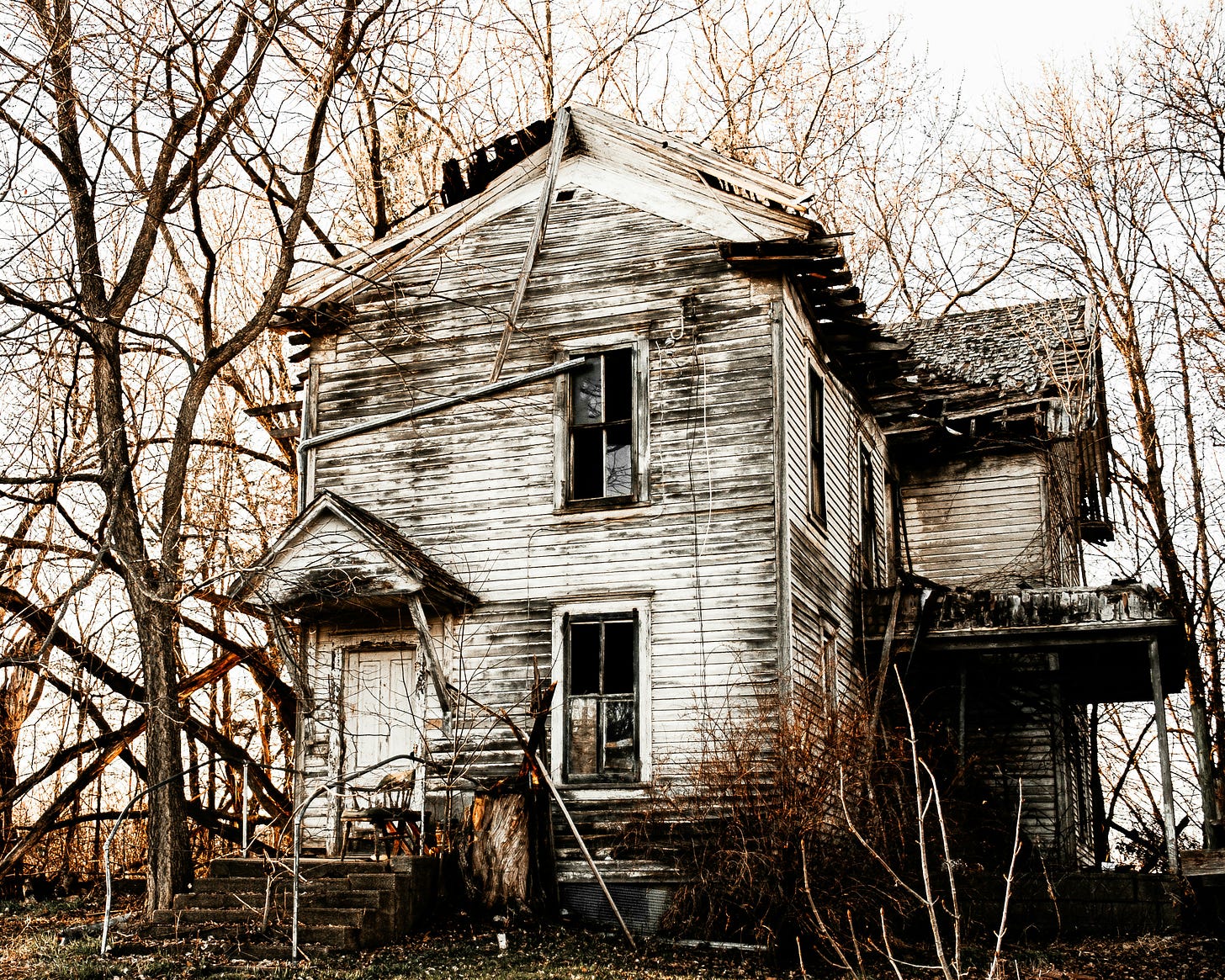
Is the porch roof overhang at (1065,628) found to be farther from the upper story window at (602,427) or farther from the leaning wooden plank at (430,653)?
the leaning wooden plank at (430,653)

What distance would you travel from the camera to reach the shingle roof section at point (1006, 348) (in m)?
20.3

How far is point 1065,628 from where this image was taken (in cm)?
1602

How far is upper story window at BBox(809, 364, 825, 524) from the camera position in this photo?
1583cm

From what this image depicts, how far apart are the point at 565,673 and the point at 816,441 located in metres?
4.44

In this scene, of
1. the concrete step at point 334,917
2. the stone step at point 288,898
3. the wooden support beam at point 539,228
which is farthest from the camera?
the wooden support beam at point 539,228

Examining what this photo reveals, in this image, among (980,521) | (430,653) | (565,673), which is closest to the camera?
(430,653)

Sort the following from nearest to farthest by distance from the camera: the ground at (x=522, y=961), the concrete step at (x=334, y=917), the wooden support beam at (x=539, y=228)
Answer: the ground at (x=522, y=961) < the concrete step at (x=334, y=917) < the wooden support beam at (x=539, y=228)

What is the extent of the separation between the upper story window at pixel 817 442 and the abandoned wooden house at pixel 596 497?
7 cm

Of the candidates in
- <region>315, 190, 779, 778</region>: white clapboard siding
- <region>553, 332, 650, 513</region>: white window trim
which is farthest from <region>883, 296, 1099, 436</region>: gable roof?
<region>553, 332, 650, 513</region>: white window trim

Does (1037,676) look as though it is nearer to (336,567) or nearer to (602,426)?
(602,426)

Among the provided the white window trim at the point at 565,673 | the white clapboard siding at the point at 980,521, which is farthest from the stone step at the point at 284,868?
the white clapboard siding at the point at 980,521

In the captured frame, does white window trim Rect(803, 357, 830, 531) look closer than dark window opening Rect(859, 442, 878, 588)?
Yes

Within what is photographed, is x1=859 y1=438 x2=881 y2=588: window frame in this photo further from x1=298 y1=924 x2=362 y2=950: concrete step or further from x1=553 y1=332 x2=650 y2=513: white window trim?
x1=298 y1=924 x2=362 y2=950: concrete step

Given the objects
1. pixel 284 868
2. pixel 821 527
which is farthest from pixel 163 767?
pixel 821 527
